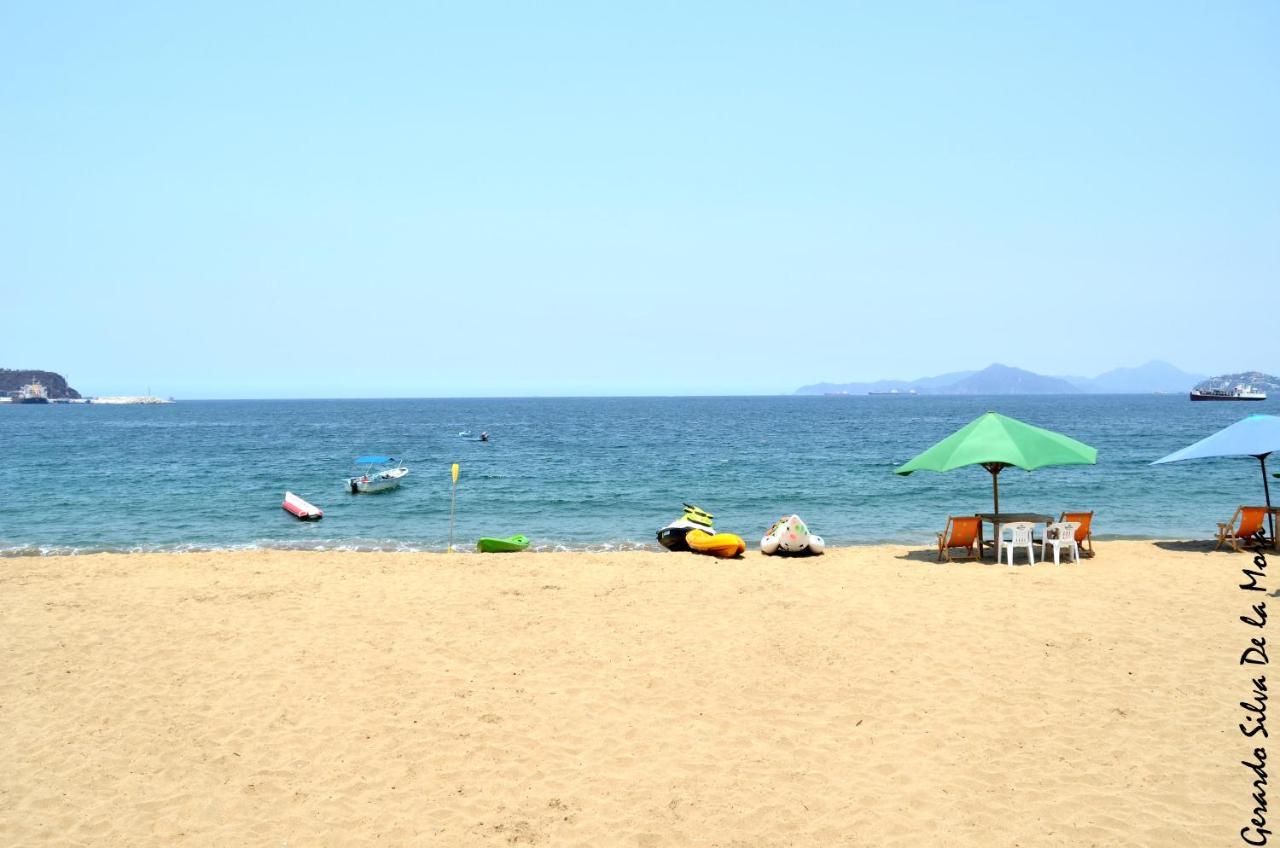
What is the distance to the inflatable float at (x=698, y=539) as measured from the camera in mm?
16156

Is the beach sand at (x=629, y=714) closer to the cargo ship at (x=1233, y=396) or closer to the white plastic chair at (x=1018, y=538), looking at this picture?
the white plastic chair at (x=1018, y=538)

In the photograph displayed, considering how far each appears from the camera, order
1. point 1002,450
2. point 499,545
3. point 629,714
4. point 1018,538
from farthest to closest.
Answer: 1. point 499,545
2. point 1018,538
3. point 1002,450
4. point 629,714

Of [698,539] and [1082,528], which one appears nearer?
[1082,528]

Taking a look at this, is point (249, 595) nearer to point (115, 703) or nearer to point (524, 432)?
point (115, 703)

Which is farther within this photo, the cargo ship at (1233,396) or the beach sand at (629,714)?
the cargo ship at (1233,396)

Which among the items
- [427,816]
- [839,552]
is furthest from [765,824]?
[839,552]

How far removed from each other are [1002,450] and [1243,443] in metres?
4.71

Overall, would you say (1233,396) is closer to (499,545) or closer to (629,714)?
(499,545)

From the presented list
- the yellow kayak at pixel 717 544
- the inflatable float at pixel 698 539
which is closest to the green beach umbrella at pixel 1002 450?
the yellow kayak at pixel 717 544

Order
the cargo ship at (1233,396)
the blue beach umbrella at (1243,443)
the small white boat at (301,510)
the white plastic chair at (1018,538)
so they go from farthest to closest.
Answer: the cargo ship at (1233,396), the small white boat at (301,510), the white plastic chair at (1018,538), the blue beach umbrella at (1243,443)

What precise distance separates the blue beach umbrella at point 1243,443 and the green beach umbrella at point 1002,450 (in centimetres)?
208

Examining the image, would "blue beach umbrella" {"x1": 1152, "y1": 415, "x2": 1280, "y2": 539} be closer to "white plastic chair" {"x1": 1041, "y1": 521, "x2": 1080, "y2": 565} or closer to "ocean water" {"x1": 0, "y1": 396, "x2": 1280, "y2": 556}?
"white plastic chair" {"x1": 1041, "y1": 521, "x2": 1080, "y2": 565}

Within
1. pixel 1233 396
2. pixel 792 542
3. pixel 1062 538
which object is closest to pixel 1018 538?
pixel 1062 538

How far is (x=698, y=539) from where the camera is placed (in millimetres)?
16656
